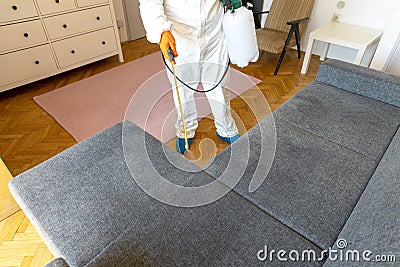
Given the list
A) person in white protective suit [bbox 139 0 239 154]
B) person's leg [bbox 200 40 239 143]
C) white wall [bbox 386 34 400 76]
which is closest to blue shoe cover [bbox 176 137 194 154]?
person in white protective suit [bbox 139 0 239 154]

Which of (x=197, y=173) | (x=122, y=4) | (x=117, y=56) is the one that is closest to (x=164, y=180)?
(x=197, y=173)

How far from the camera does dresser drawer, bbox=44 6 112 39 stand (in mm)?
2430

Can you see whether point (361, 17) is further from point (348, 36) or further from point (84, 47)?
point (84, 47)

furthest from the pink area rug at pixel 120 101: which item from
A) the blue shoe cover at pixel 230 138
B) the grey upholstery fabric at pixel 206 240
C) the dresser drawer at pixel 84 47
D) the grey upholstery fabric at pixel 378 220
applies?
the grey upholstery fabric at pixel 378 220

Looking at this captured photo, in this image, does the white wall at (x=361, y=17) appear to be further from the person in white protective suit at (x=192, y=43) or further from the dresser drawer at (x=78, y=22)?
the dresser drawer at (x=78, y=22)

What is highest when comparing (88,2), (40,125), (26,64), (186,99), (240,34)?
(240,34)

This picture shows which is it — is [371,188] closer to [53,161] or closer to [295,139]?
[295,139]

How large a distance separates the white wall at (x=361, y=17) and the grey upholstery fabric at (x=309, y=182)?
1.53 meters

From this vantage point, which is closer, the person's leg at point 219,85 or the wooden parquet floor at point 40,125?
the wooden parquet floor at point 40,125

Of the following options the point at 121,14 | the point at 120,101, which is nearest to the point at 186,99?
the point at 120,101

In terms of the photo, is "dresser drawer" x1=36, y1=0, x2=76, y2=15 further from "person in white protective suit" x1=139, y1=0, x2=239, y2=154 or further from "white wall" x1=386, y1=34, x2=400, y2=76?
"white wall" x1=386, y1=34, x2=400, y2=76

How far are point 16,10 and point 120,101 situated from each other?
108cm

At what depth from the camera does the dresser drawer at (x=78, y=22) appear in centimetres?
243

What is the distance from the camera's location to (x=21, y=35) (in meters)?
2.27
